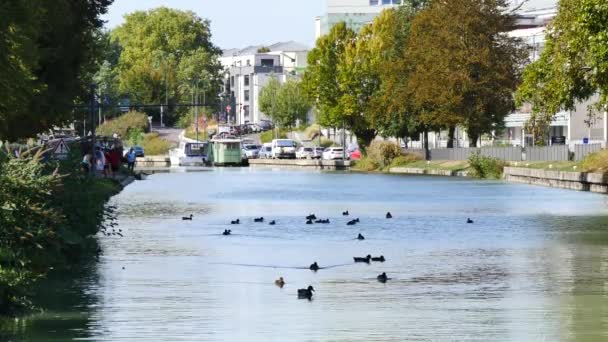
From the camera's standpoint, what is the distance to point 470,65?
355 feet

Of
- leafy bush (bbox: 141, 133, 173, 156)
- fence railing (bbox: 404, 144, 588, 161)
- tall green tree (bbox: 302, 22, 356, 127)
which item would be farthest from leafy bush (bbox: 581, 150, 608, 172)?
leafy bush (bbox: 141, 133, 173, 156)

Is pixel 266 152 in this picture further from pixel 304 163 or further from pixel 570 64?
pixel 570 64

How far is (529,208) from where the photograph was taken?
5922cm

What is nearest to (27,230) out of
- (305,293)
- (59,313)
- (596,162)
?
(59,313)

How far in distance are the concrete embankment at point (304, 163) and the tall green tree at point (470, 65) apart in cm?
2248

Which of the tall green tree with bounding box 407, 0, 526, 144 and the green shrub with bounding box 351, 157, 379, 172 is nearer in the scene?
the tall green tree with bounding box 407, 0, 526, 144

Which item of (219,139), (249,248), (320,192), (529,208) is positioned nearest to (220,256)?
(249,248)

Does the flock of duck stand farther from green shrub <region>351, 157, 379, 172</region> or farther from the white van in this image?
the white van

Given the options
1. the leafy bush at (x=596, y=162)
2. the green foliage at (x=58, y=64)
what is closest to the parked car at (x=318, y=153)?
the leafy bush at (x=596, y=162)

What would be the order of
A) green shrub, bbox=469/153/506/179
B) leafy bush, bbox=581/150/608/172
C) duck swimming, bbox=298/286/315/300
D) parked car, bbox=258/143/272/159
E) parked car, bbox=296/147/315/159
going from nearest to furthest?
duck swimming, bbox=298/286/315/300 < leafy bush, bbox=581/150/608/172 < green shrub, bbox=469/153/506/179 < parked car, bbox=296/147/315/159 < parked car, bbox=258/143/272/159

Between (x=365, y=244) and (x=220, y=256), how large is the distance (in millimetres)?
5195

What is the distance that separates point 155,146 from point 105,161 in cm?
10588

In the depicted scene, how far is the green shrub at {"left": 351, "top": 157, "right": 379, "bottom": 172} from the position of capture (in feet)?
399

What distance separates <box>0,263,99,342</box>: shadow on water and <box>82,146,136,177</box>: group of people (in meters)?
34.1
